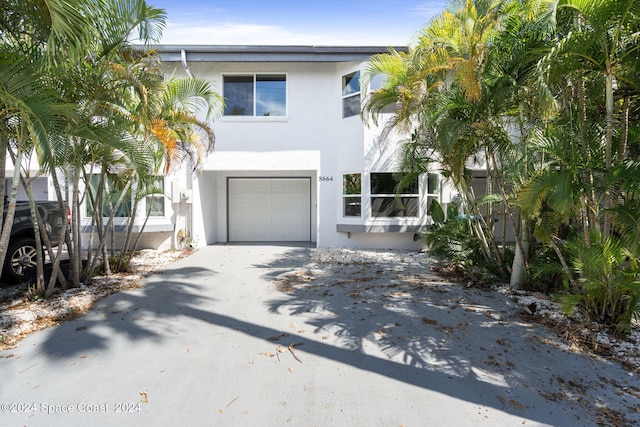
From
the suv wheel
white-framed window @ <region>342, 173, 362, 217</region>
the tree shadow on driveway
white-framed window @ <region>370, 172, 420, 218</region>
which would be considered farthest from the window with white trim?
the suv wheel

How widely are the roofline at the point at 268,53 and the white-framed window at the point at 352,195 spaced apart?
A: 3.46 m

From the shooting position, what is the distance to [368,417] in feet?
8.80

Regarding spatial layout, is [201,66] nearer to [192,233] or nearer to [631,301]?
[192,233]

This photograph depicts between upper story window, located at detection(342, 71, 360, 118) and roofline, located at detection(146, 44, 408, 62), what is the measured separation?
551 millimetres

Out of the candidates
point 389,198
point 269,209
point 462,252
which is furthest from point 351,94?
point 462,252

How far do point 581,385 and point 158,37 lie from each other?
7.16 meters

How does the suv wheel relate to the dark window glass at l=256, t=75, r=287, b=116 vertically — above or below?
below

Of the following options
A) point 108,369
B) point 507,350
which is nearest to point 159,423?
point 108,369

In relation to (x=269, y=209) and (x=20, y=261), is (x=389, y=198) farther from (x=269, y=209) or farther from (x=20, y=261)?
(x=20, y=261)

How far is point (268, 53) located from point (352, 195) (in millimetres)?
4827

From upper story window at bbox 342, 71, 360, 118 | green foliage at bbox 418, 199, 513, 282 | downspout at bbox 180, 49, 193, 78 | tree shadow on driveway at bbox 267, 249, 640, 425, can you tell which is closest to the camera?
tree shadow on driveway at bbox 267, 249, 640, 425

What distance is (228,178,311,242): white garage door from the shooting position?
40.8 ft

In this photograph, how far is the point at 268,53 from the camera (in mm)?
10242

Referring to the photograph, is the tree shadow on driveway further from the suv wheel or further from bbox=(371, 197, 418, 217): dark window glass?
the suv wheel
